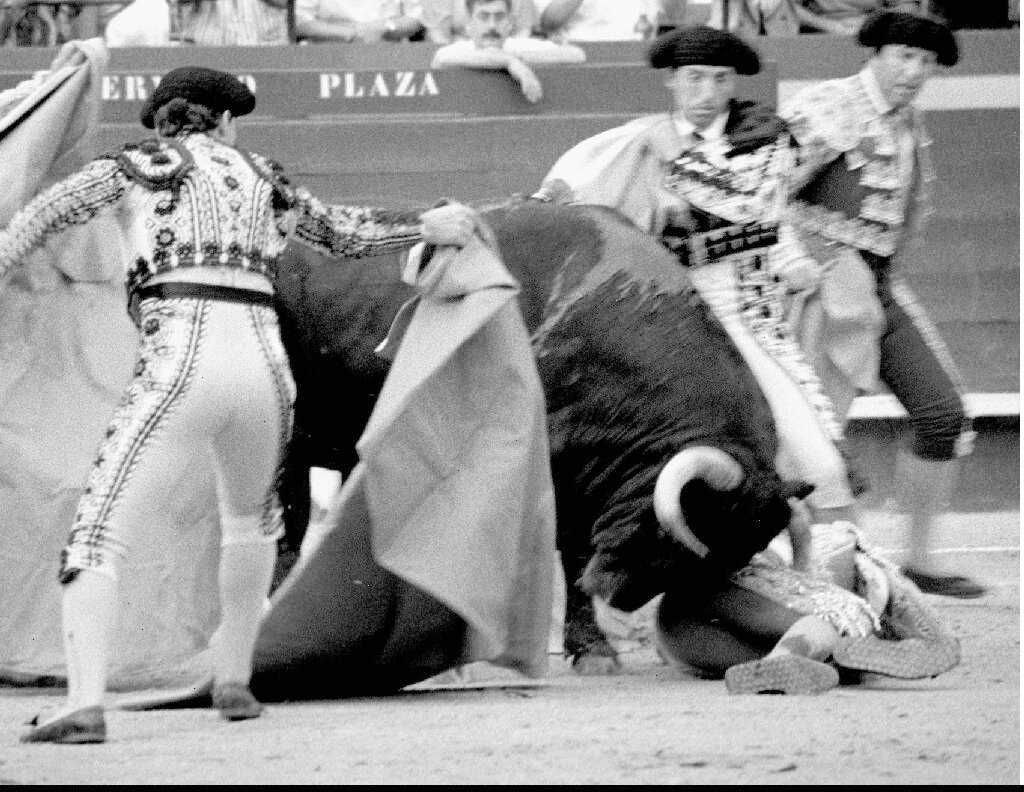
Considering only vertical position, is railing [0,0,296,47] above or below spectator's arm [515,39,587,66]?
above

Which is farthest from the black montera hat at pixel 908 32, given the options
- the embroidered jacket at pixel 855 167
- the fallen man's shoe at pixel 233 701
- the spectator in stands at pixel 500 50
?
the fallen man's shoe at pixel 233 701

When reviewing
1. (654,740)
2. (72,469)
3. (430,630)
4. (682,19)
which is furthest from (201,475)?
(682,19)

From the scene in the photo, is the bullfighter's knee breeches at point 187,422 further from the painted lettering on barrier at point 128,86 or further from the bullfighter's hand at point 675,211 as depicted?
the painted lettering on barrier at point 128,86

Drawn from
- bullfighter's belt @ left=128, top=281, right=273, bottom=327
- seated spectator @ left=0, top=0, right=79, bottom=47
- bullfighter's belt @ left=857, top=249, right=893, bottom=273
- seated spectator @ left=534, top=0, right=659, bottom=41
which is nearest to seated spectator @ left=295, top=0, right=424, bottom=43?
Result: seated spectator @ left=534, top=0, right=659, bottom=41

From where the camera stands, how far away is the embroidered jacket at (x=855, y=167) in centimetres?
714

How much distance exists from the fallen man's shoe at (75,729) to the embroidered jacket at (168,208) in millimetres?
854

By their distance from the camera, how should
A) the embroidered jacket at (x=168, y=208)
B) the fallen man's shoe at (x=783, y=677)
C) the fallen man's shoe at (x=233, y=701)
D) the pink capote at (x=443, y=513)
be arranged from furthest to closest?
1. the fallen man's shoe at (x=783, y=677)
2. the pink capote at (x=443, y=513)
3. the fallen man's shoe at (x=233, y=701)
4. the embroidered jacket at (x=168, y=208)

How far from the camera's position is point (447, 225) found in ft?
17.8

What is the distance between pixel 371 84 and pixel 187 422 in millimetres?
4290

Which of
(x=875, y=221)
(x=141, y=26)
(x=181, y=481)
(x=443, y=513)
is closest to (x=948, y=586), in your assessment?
(x=875, y=221)

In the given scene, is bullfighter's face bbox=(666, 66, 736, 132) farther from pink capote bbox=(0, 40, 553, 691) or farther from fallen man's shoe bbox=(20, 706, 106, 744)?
fallen man's shoe bbox=(20, 706, 106, 744)

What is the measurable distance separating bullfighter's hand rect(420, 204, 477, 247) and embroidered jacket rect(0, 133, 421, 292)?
342 millimetres

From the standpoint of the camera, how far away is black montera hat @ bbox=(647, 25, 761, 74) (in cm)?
634

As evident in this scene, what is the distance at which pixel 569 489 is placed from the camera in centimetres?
611
